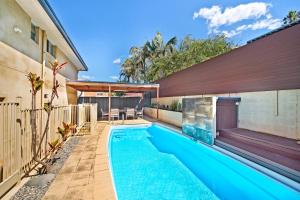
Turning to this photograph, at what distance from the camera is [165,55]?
25312 mm

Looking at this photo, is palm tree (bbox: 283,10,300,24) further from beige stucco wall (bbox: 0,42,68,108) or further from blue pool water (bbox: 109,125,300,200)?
beige stucco wall (bbox: 0,42,68,108)

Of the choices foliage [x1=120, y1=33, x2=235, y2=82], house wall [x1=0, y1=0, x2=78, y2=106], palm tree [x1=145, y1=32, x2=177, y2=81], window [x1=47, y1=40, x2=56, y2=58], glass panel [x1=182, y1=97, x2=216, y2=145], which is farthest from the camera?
palm tree [x1=145, y1=32, x2=177, y2=81]

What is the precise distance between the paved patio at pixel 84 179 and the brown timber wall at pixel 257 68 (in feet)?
20.7

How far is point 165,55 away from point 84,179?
23285mm

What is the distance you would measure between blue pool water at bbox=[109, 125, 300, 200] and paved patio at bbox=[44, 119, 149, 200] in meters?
0.58

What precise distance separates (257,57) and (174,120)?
6101 mm

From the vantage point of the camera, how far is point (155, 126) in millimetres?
11781

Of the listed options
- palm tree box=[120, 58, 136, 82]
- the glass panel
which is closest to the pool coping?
the glass panel

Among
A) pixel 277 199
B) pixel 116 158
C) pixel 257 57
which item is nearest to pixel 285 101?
pixel 257 57

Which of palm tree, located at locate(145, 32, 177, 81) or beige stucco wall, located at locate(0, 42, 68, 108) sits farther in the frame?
palm tree, located at locate(145, 32, 177, 81)

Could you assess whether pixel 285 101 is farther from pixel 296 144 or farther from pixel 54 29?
pixel 54 29

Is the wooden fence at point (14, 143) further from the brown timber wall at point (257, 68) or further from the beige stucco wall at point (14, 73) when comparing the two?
the brown timber wall at point (257, 68)

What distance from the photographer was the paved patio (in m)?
3.13

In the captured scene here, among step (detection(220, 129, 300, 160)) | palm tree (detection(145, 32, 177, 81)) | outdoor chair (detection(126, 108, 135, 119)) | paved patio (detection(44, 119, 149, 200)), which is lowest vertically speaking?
paved patio (detection(44, 119, 149, 200))
